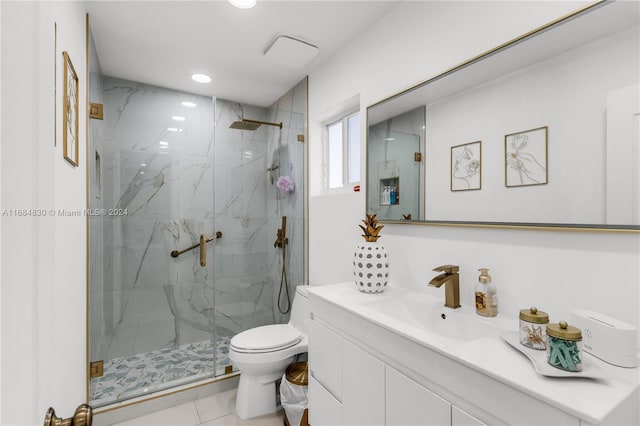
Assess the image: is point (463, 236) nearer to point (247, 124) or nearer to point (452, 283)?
point (452, 283)

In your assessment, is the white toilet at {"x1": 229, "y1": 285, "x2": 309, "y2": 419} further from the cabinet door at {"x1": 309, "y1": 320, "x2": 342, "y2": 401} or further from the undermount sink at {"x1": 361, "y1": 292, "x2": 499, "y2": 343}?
the undermount sink at {"x1": 361, "y1": 292, "x2": 499, "y2": 343}

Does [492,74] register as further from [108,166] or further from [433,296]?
[108,166]

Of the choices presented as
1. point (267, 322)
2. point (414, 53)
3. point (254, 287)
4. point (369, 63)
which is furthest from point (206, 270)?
point (414, 53)

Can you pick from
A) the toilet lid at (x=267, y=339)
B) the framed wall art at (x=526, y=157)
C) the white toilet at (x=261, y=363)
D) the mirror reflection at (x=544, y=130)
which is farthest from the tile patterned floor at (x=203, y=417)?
the framed wall art at (x=526, y=157)

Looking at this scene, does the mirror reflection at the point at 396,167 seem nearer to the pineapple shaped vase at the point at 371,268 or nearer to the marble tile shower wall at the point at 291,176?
the pineapple shaped vase at the point at 371,268

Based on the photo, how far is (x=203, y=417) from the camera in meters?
2.01

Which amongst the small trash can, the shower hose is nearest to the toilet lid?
the small trash can

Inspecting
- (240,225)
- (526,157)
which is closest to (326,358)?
(526,157)

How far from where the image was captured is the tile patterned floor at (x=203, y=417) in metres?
1.95

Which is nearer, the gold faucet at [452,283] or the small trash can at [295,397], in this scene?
the gold faucet at [452,283]

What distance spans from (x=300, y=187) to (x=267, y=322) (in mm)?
1288

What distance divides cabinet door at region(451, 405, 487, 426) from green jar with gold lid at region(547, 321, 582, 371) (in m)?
0.24

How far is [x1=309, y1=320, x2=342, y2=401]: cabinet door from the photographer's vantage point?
1312mm

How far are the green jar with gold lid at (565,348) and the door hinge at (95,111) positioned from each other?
7.96ft
